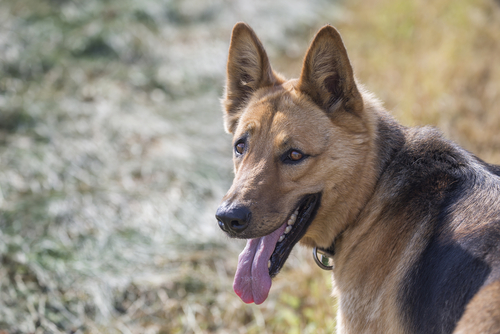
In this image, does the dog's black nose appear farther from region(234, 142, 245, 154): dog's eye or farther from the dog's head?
region(234, 142, 245, 154): dog's eye

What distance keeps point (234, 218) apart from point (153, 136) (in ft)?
12.7

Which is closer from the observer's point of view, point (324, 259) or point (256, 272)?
point (256, 272)

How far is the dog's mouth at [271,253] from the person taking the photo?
2.51 metres

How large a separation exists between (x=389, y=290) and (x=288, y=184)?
82cm

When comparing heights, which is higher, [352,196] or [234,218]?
[352,196]

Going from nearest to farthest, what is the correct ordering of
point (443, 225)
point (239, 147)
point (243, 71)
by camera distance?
point (443, 225)
point (239, 147)
point (243, 71)

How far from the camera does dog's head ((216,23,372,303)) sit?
2.43 metres

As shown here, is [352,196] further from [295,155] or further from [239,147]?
[239,147]

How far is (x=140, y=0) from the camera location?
8398mm

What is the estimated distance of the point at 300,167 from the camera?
2.51 m

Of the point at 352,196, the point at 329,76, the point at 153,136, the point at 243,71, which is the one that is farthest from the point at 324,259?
the point at 153,136

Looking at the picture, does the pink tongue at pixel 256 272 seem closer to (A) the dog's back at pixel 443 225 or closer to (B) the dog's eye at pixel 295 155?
(B) the dog's eye at pixel 295 155

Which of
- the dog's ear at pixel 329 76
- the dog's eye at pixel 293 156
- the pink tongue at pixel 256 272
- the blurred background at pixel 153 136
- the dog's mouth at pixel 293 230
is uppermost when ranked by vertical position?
the dog's ear at pixel 329 76

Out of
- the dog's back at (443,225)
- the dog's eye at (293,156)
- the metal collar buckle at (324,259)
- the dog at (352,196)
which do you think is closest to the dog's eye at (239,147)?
the dog at (352,196)
